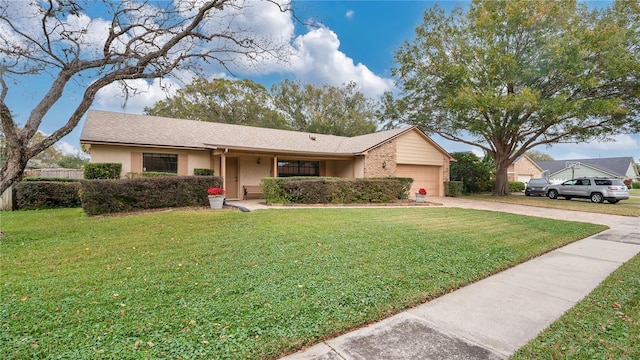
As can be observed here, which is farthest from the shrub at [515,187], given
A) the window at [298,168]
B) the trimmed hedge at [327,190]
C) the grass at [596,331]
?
the grass at [596,331]

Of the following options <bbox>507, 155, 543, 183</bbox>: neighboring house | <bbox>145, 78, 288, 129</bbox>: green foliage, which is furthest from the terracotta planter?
<bbox>507, 155, 543, 183</bbox>: neighboring house

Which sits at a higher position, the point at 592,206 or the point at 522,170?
the point at 522,170

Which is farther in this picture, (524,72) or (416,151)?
(416,151)

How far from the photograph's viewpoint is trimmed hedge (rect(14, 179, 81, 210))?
384 inches

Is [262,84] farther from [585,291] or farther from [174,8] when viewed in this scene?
[585,291]

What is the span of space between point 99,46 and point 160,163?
7.40 metres

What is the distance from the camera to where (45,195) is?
10047mm

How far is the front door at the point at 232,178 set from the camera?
49.3 ft

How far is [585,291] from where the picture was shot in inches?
141

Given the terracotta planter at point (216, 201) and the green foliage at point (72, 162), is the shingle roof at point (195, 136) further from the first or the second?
the green foliage at point (72, 162)

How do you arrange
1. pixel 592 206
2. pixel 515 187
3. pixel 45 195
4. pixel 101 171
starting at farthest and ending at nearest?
pixel 515 187 → pixel 592 206 → pixel 101 171 → pixel 45 195

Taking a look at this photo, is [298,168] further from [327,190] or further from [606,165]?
[606,165]

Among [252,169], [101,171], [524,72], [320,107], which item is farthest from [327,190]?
[320,107]

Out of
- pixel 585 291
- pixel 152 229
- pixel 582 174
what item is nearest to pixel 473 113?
pixel 585 291
